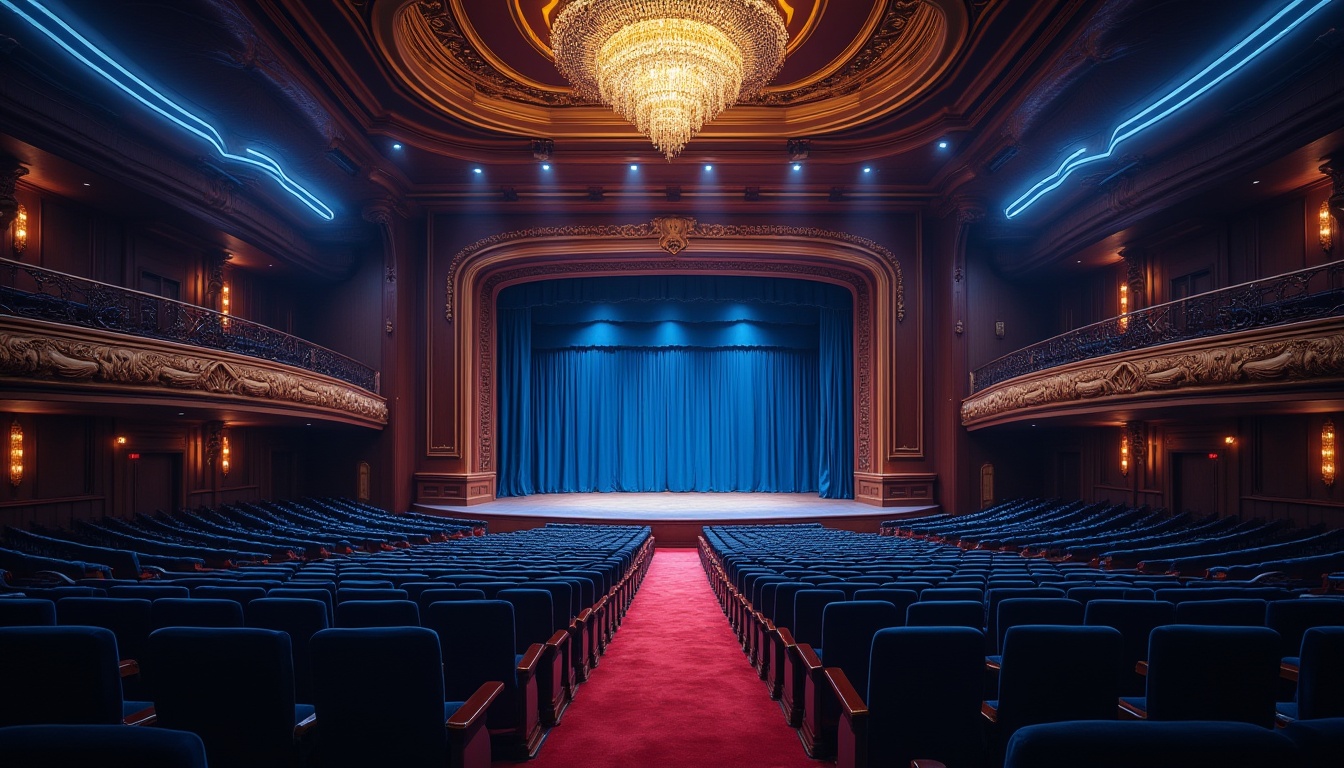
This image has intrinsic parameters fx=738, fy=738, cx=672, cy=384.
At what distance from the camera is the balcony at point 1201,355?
783 cm

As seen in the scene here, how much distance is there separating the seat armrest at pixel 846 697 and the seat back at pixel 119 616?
2923 millimetres

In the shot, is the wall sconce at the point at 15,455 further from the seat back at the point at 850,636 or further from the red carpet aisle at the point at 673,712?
the seat back at the point at 850,636

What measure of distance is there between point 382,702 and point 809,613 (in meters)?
2.36

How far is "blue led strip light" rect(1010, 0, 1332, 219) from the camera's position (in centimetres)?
849

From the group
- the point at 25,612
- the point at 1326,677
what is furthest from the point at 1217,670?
the point at 25,612

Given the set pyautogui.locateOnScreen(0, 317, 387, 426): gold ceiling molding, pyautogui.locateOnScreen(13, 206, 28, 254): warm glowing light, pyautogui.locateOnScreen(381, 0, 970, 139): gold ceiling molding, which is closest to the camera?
pyautogui.locateOnScreen(0, 317, 387, 426): gold ceiling molding

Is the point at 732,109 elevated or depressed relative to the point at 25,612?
elevated

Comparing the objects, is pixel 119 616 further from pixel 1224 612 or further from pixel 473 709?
pixel 1224 612

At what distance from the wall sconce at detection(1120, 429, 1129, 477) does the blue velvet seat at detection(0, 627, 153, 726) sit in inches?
590

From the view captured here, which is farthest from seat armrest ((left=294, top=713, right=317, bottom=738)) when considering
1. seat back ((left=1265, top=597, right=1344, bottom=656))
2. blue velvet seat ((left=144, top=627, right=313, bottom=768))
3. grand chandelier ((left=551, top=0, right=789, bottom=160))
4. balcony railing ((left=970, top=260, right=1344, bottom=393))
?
balcony railing ((left=970, top=260, right=1344, bottom=393))

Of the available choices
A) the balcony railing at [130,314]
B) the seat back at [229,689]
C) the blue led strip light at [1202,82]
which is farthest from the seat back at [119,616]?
the blue led strip light at [1202,82]

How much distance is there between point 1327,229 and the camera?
32.9 ft

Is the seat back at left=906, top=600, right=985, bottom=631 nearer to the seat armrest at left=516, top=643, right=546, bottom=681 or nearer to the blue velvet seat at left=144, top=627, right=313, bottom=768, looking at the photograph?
the seat armrest at left=516, top=643, right=546, bottom=681

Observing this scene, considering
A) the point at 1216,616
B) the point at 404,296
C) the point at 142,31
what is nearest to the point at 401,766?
the point at 1216,616
